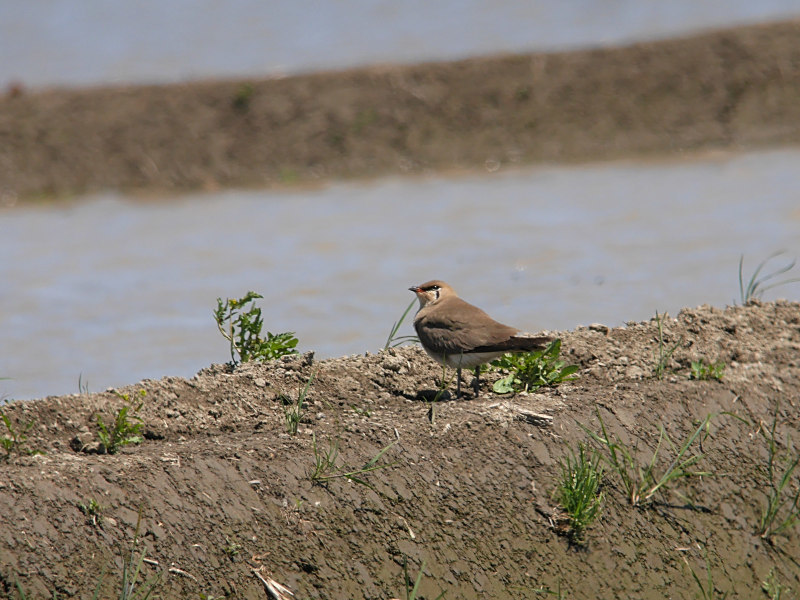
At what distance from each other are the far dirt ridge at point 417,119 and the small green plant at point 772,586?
42.0 feet

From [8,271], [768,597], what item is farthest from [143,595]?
[8,271]

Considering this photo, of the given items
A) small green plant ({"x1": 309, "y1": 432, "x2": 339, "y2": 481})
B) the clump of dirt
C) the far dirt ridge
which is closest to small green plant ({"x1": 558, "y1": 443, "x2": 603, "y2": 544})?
the clump of dirt

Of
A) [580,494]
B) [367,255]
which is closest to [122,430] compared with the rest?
[580,494]

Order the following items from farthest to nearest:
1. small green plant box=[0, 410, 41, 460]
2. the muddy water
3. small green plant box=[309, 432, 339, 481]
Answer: the muddy water < small green plant box=[0, 410, 41, 460] < small green plant box=[309, 432, 339, 481]

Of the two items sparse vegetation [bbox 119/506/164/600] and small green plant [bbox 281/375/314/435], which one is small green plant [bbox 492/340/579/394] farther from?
sparse vegetation [bbox 119/506/164/600]

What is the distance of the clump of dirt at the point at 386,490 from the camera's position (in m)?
4.23

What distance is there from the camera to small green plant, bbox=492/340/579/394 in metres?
5.55

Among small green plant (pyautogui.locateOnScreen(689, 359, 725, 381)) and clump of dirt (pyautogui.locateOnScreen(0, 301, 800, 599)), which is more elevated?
small green plant (pyautogui.locateOnScreen(689, 359, 725, 381))

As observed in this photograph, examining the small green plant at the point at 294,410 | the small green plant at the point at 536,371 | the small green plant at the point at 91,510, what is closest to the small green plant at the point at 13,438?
the small green plant at the point at 91,510

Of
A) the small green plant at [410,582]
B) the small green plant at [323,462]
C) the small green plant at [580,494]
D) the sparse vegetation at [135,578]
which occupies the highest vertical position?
the small green plant at [323,462]

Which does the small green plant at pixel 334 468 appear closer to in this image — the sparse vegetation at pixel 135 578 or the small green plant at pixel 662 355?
the sparse vegetation at pixel 135 578

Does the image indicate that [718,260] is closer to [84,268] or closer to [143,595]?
[84,268]

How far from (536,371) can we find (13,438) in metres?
2.69

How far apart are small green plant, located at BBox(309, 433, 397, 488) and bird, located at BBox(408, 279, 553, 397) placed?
3.02ft
